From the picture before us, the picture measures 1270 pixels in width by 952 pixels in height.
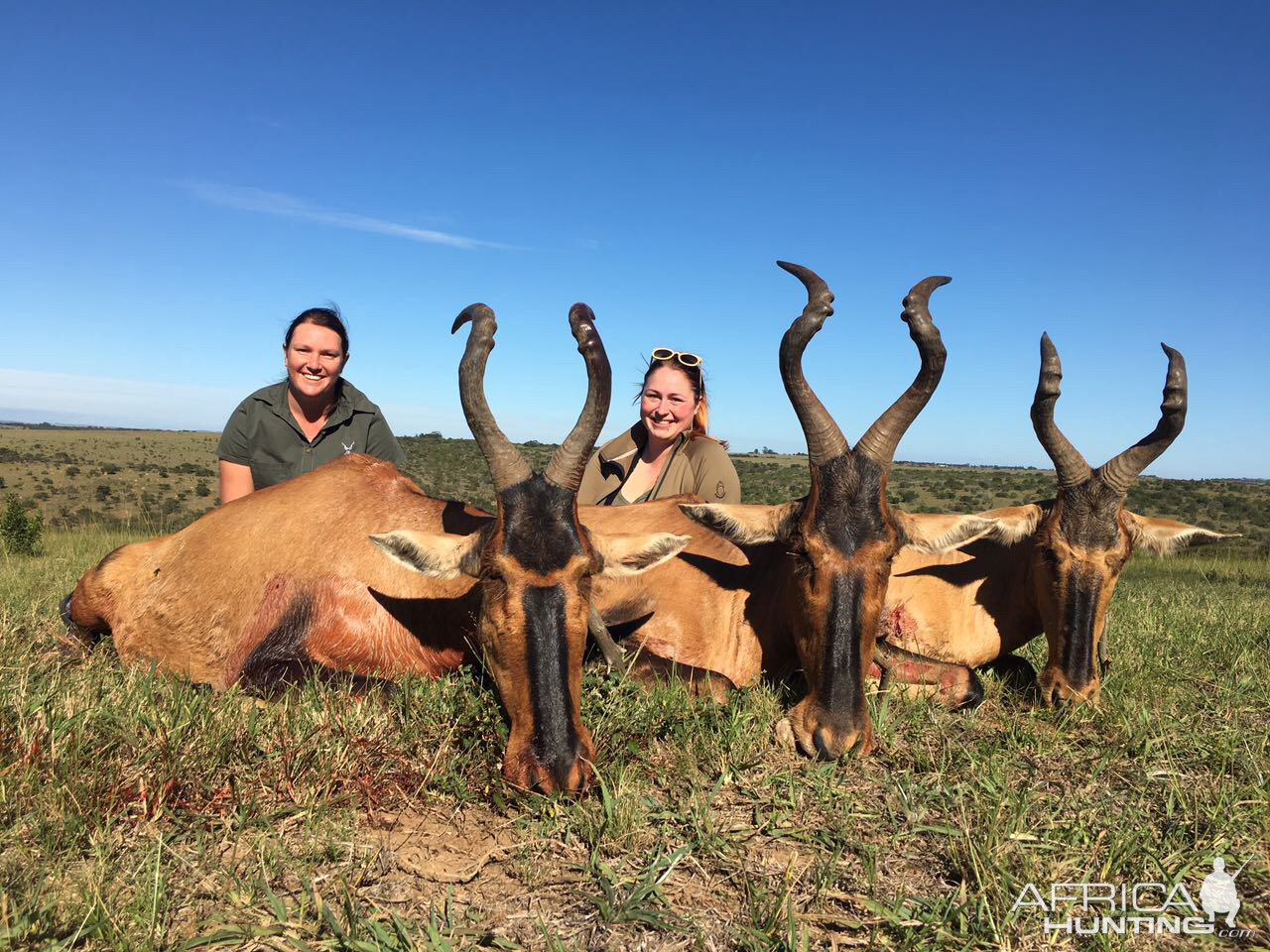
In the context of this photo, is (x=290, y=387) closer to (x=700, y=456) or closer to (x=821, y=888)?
(x=700, y=456)

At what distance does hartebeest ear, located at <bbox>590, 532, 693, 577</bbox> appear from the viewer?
14.5 feet

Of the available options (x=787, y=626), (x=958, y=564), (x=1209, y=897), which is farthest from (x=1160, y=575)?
(x=1209, y=897)

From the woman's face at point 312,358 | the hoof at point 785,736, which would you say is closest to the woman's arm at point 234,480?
the woman's face at point 312,358

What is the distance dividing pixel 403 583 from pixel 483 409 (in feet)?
4.50

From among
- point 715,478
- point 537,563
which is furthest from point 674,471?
point 537,563

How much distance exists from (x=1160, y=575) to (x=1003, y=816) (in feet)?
52.1

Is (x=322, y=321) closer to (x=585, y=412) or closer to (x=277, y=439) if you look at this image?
(x=277, y=439)

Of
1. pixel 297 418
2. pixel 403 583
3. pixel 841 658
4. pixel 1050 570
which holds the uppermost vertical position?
pixel 297 418

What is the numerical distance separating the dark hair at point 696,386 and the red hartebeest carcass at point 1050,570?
253 centimetres

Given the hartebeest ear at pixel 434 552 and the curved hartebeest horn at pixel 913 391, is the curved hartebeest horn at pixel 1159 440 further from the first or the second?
the hartebeest ear at pixel 434 552

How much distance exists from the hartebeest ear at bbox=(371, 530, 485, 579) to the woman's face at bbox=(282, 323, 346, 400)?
320cm

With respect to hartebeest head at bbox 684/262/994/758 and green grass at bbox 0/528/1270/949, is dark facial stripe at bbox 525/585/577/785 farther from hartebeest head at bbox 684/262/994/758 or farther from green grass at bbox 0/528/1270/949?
hartebeest head at bbox 684/262/994/758

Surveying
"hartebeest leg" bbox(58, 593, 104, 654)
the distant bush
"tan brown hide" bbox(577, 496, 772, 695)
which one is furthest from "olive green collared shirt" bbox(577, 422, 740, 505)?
the distant bush

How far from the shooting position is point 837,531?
174 inches
